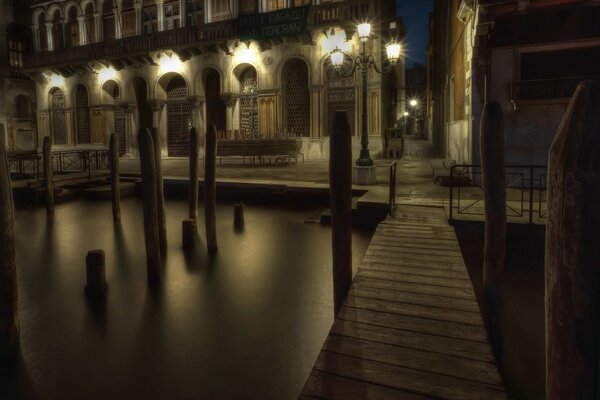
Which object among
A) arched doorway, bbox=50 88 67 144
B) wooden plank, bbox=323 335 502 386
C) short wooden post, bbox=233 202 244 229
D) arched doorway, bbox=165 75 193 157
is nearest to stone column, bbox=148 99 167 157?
arched doorway, bbox=165 75 193 157

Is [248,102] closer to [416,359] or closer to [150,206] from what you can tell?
[150,206]

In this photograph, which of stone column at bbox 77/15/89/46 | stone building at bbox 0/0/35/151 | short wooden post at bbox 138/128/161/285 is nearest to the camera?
short wooden post at bbox 138/128/161/285

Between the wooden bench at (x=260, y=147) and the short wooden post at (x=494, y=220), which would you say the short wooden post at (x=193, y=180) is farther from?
the wooden bench at (x=260, y=147)

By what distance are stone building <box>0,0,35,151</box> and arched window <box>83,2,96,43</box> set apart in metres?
6.33

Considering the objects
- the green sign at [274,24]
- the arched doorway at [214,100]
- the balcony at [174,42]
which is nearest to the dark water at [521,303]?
the balcony at [174,42]

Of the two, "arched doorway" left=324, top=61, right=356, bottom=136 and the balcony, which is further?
"arched doorway" left=324, top=61, right=356, bottom=136

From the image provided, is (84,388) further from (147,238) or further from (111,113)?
(111,113)

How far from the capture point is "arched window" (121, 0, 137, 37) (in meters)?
20.6

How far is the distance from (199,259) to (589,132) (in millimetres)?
6561

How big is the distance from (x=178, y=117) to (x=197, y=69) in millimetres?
2599

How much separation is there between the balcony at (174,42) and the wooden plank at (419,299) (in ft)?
44.7

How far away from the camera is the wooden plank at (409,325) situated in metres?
3.23

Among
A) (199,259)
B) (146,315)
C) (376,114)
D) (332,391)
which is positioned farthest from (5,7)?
(332,391)

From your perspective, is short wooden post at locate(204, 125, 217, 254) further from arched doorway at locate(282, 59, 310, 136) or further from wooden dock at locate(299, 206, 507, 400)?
arched doorway at locate(282, 59, 310, 136)
